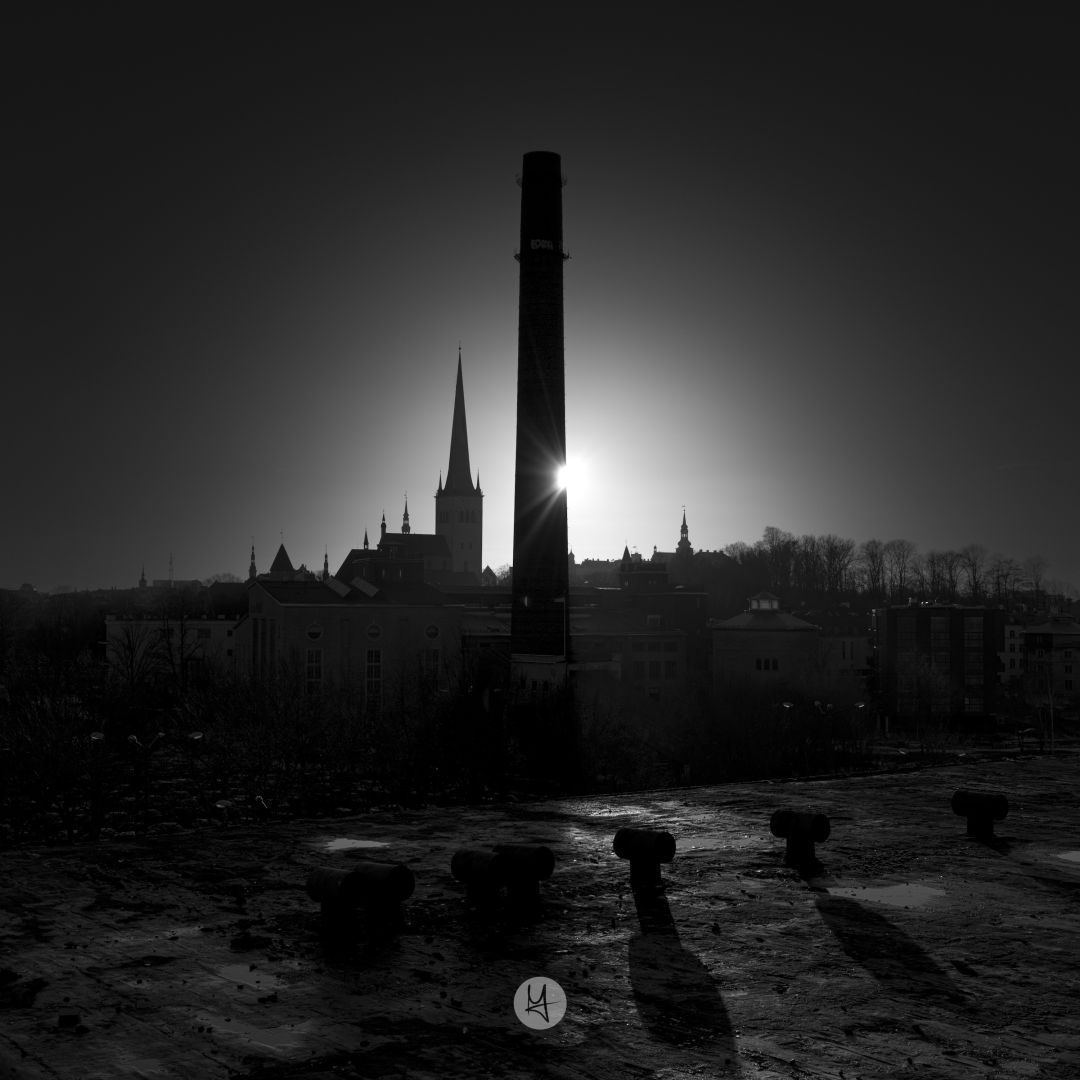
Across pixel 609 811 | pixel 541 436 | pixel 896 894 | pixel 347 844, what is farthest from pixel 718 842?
pixel 541 436

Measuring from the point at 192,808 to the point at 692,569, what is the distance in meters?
108

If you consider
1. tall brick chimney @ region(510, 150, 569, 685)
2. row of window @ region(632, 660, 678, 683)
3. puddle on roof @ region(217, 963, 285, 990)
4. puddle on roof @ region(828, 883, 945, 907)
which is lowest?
row of window @ region(632, 660, 678, 683)

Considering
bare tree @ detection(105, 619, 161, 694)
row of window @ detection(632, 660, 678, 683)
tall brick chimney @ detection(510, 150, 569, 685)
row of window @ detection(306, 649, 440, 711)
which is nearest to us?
tall brick chimney @ detection(510, 150, 569, 685)

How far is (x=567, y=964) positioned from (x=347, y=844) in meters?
5.34

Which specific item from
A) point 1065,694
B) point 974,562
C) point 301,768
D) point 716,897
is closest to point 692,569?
point 974,562

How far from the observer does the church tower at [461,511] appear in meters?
128

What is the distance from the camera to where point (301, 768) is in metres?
32.8

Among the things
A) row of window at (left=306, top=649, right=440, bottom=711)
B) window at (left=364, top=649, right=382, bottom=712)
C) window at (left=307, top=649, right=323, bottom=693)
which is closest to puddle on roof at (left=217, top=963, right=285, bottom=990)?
row of window at (left=306, top=649, right=440, bottom=711)

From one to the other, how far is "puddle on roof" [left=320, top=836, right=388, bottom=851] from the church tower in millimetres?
112927

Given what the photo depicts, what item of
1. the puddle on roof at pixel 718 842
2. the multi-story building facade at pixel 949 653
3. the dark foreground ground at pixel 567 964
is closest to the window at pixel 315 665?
the multi-story building facade at pixel 949 653

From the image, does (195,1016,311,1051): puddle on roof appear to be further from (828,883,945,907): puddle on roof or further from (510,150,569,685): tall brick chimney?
(510,150,569,685): tall brick chimney

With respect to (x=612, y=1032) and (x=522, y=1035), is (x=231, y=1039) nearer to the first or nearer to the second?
(x=522, y=1035)

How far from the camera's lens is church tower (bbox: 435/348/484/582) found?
128 meters

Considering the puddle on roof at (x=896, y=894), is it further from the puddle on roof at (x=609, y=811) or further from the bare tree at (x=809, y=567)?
the bare tree at (x=809, y=567)
